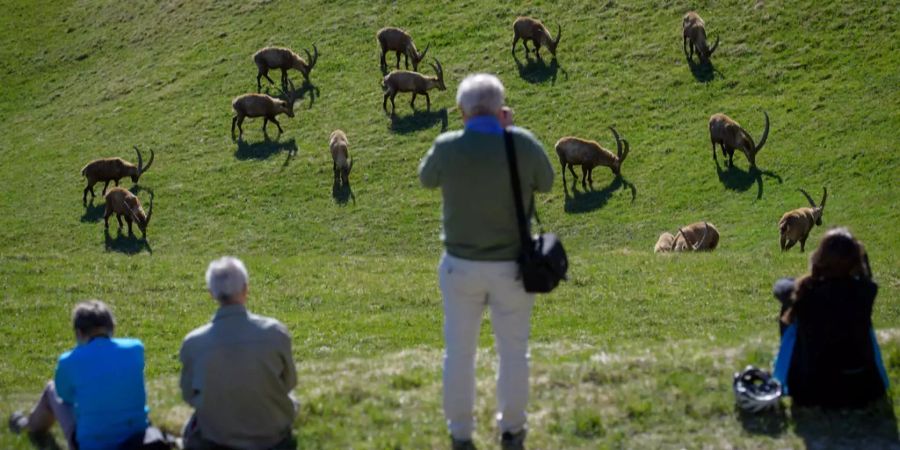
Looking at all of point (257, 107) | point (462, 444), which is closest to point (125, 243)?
point (257, 107)

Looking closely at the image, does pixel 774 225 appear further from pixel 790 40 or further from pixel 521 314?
pixel 521 314

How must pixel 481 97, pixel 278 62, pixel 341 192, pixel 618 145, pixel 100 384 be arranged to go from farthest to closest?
pixel 278 62
pixel 341 192
pixel 618 145
pixel 100 384
pixel 481 97

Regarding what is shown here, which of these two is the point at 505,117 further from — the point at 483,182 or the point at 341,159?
the point at 341,159

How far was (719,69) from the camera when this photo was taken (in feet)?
117

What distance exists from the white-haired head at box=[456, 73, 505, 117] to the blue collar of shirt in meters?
0.03

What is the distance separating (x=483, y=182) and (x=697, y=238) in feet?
55.2

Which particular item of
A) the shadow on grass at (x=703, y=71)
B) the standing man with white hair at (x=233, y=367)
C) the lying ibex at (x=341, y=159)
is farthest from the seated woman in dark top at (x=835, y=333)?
the shadow on grass at (x=703, y=71)

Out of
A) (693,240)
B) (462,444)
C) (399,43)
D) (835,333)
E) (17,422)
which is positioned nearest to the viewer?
(462,444)

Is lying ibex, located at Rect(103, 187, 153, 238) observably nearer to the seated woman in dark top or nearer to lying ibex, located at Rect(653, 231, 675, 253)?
lying ibex, located at Rect(653, 231, 675, 253)

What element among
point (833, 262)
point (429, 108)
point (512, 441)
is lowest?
point (512, 441)

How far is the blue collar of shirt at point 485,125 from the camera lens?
8023mm

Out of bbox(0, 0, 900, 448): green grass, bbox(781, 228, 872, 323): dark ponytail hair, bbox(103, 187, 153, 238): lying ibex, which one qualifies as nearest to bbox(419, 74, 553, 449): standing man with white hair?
bbox(0, 0, 900, 448): green grass

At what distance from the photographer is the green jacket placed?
26.2 ft

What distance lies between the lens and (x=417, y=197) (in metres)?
30.8
